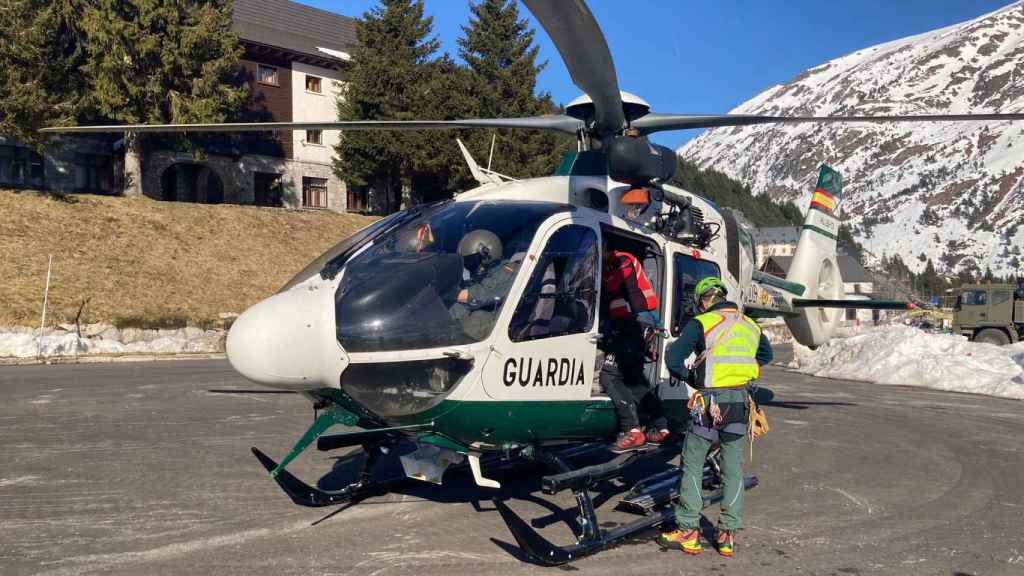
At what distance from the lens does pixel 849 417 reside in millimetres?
12211

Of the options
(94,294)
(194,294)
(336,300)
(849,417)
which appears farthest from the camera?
(194,294)

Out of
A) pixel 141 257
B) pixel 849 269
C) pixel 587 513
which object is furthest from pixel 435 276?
pixel 849 269

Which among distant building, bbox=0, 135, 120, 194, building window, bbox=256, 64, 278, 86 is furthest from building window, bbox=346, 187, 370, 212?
distant building, bbox=0, 135, 120, 194

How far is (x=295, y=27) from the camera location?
42.1m

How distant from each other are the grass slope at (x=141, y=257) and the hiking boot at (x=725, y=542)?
61.6 ft

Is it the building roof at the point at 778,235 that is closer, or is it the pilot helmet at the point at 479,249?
the pilot helmet at the point at 479,249

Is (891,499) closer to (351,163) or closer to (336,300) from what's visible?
(336,300)

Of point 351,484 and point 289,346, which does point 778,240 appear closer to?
point 351,484

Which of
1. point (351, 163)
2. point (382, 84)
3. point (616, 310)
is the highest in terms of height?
point (382, 84)

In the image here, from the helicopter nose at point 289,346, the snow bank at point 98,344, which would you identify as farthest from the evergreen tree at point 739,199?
the helicopter nose at point 289,346

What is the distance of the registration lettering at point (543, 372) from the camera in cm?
539

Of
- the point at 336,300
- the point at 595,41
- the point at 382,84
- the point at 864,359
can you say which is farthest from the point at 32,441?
the point at 382,84

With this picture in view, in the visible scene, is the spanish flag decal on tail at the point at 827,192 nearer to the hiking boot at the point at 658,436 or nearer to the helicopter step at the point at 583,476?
the hiking boot at the point at 658,436

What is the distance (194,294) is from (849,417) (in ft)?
63.0
